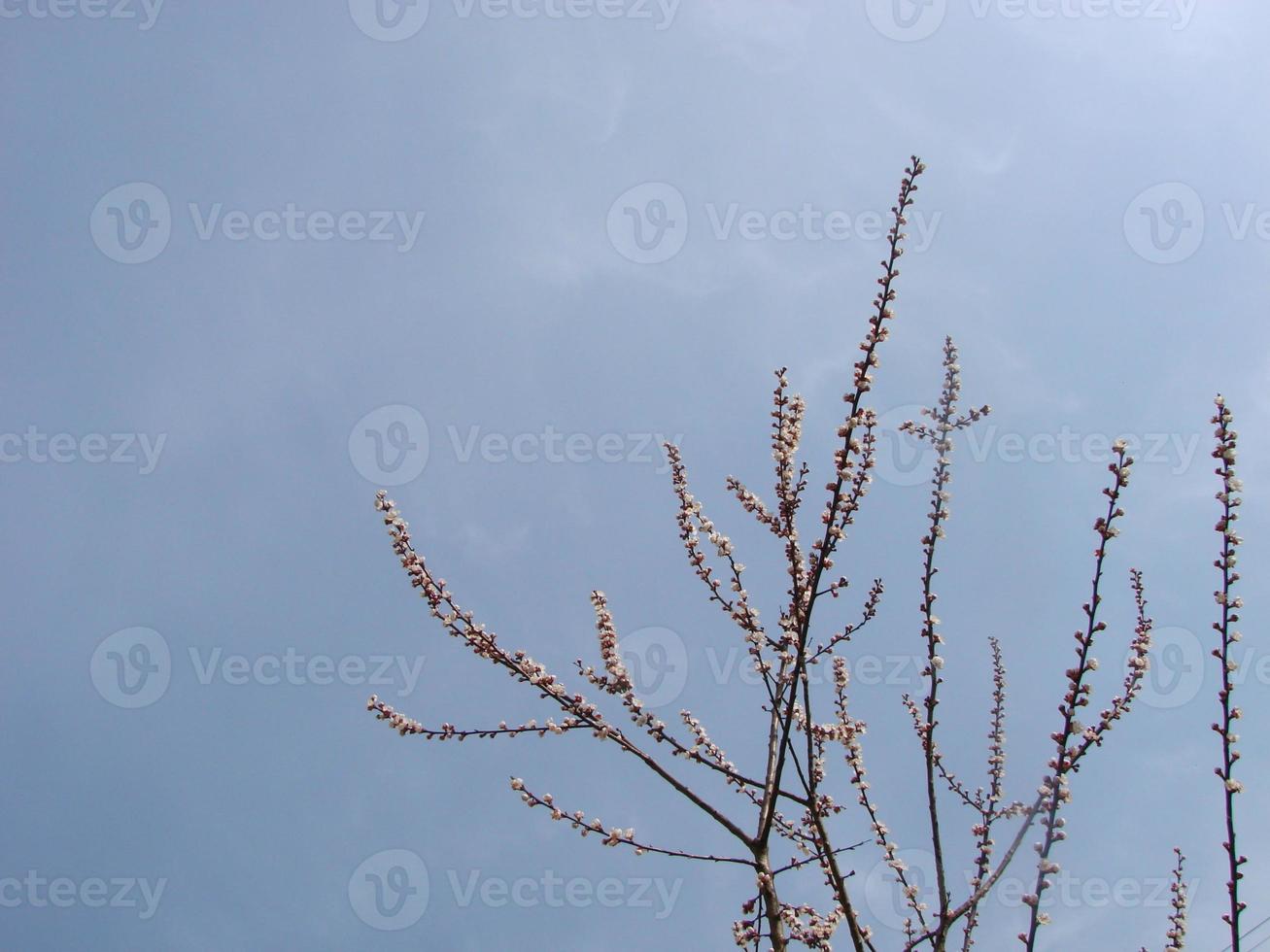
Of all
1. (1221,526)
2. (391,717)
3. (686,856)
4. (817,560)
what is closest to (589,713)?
(686,856)

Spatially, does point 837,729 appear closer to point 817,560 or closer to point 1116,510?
point 817,560

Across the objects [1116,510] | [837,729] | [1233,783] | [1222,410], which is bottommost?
[1233,783]

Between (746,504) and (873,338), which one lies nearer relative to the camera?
(873,338)

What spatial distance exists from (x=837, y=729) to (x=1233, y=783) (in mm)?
2177

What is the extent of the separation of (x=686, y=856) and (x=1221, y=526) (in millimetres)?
2757

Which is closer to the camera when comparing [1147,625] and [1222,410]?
[1222,410]

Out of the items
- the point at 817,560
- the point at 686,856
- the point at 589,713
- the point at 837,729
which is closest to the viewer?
the point at 817,560

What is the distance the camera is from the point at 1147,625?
428cm

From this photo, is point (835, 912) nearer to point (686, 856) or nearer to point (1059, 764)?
point (686, 856)

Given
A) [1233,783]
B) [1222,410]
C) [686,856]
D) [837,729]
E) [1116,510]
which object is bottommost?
[686,856]

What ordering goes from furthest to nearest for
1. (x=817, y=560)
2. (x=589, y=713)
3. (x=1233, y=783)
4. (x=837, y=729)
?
(x=837, y=729) < (x=589, y=713) < (x=817, y=560) < (x=1233, y=783)

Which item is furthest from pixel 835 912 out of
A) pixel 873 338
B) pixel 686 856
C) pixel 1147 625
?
pixel 873 338

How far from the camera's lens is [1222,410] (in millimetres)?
3643

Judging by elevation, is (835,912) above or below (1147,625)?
below
